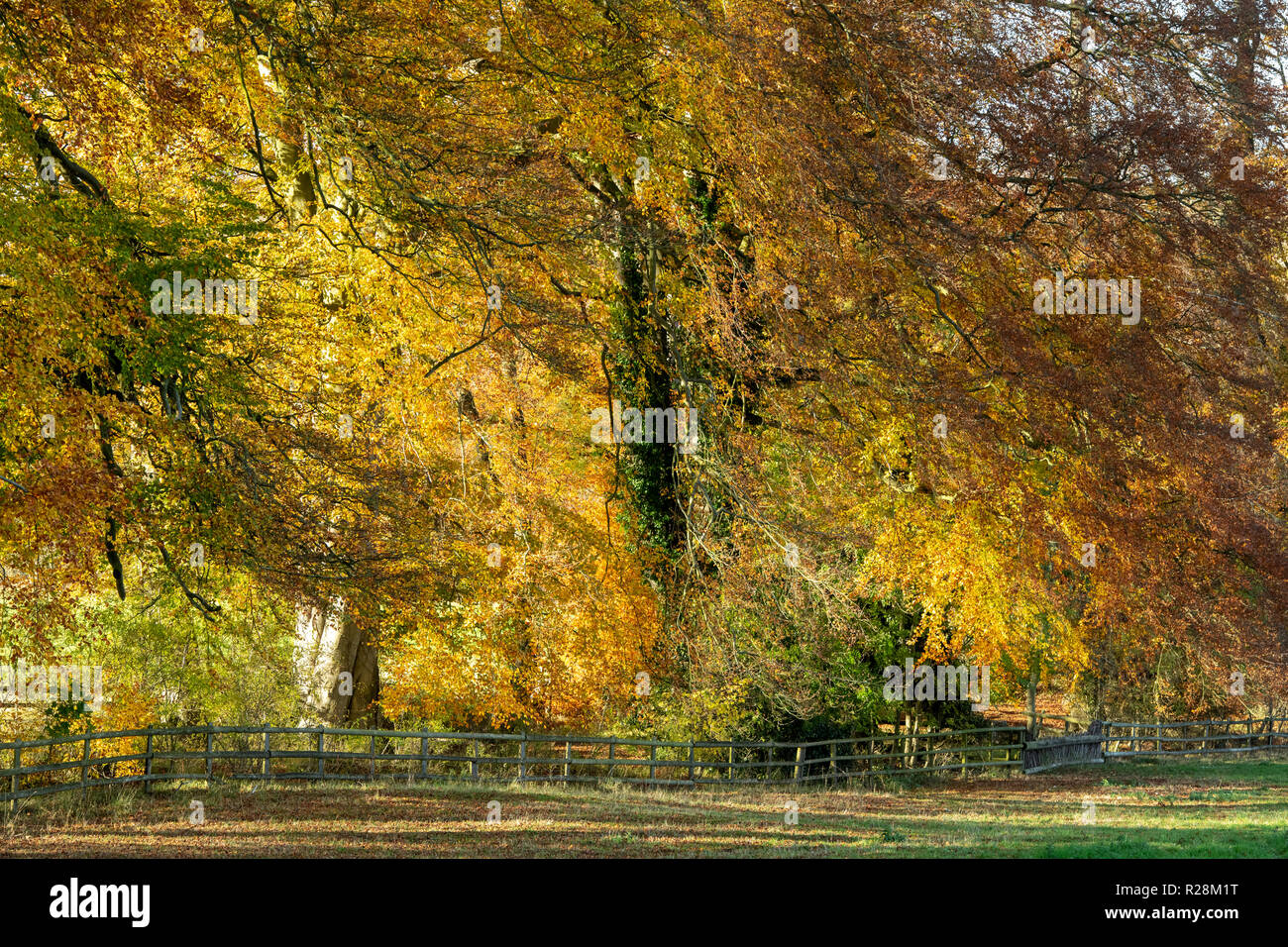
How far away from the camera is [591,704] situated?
20.6 metres

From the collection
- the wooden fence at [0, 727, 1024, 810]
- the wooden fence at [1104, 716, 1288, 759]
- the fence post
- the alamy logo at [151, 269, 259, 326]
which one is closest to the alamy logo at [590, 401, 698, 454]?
the wooden fence at [0, 727, 1024, 810]

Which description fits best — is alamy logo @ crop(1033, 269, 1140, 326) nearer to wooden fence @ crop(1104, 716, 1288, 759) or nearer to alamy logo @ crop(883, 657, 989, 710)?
alamy logo @ crop(883, 657, 989, 710)

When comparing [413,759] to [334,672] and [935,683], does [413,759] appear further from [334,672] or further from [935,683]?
[935,683]

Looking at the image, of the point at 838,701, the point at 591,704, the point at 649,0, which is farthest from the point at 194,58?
the point at 838,701

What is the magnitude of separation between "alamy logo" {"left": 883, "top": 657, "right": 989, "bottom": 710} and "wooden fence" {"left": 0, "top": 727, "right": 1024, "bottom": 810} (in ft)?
2.45

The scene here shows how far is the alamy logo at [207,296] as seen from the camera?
11617 millimetres

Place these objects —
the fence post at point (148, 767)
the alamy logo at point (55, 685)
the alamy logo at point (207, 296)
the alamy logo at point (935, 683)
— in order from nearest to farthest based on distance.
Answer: the alamy logo at point (207, 296)
the alamy logo at point (55, 685)
the fence post at point (148, 767)
the alamy logo at point (935, 683)

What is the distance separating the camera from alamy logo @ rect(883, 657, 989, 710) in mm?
21453

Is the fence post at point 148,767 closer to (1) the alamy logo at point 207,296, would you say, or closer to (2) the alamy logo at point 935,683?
(1) the alamy logo at point 207,296

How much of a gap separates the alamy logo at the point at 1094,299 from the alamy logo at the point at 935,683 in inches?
352

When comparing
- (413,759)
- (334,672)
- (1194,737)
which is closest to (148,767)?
(413,759)

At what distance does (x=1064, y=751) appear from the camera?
26672 millimetres

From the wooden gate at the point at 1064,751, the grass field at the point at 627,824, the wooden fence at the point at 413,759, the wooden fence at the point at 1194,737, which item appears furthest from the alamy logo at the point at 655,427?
the wooden fence at the point at 1194,737
